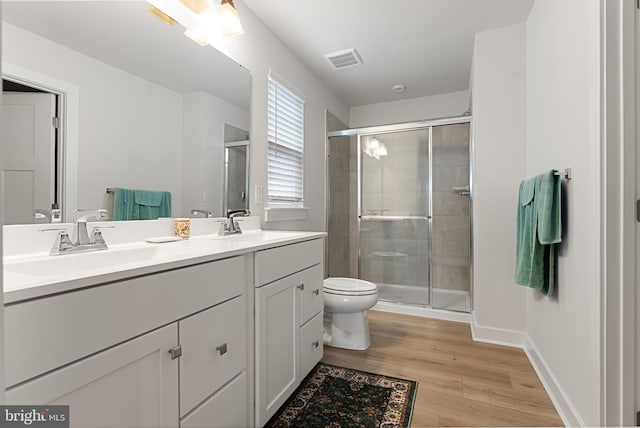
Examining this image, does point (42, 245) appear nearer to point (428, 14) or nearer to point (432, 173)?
point (428, 14)

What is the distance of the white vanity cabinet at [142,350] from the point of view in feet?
2.21

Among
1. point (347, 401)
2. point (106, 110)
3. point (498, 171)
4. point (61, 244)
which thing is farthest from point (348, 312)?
point (106, 110)

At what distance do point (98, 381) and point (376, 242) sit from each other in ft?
9.46

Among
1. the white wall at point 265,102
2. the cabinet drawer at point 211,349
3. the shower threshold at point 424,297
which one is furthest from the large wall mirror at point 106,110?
the shower threshold at point 424,297

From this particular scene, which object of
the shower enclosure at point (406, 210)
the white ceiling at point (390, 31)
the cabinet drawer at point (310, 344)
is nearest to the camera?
the cabinet drawer at point (310, 344)

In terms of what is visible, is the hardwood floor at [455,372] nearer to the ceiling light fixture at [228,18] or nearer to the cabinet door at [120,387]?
the cabinet door at [120,387]

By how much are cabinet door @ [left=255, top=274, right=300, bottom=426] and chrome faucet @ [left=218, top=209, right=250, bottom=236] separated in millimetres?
531

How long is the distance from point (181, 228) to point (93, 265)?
1.64ft

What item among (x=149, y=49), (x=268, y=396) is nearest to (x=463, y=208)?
(x=268, y=396)

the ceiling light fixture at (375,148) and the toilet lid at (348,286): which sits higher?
the ceiling light fixture at (375,148)

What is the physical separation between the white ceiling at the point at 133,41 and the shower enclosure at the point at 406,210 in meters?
1.63

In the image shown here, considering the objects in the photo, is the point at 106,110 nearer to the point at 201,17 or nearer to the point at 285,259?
the point at 201,17

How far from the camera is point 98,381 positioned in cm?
78

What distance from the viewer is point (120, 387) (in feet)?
2.70
